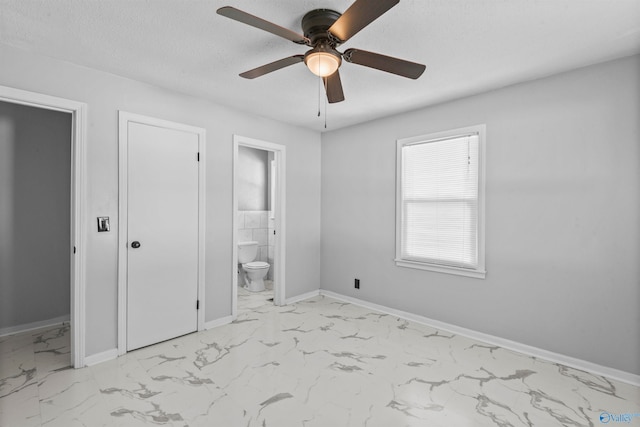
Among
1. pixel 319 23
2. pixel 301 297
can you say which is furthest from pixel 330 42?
pixel 301 297

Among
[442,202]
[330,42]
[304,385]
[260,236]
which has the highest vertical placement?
[330,42]

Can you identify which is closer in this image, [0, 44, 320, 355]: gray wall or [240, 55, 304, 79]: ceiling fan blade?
[240, 55, 304, 79]: ceiling fan blade

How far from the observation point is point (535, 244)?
2.77 m

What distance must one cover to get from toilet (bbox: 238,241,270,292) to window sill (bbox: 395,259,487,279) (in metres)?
2.16

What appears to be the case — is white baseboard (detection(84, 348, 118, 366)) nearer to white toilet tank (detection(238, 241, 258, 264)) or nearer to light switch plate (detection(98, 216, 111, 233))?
light switch plate (detection(98, 216, 111, 233))

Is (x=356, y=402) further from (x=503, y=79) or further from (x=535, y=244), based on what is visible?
(x=503, y=79)

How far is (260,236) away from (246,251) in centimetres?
50

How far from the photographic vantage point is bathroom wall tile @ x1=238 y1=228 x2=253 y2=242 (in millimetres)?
5377

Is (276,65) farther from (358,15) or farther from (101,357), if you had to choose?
(101,357)

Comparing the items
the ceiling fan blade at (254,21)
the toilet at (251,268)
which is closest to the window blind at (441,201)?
the ceiling fan blade at (254,21)

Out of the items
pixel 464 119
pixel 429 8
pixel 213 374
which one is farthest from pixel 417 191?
pixel 213 374

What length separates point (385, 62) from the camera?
1.88 m

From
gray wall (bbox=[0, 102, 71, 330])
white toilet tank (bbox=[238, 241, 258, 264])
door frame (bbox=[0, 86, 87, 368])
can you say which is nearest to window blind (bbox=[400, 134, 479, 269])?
white toilet tank (bbox=[238, 241, 258, 264])

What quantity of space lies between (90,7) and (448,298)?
3747 millimetres
